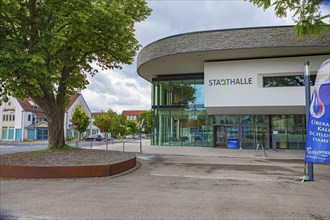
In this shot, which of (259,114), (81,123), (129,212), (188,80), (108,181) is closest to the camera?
(129,212)

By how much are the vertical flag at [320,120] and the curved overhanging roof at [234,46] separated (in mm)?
15090

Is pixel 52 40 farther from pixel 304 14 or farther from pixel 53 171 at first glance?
pixel 304 14

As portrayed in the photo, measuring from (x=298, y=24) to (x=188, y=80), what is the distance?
18577 millimetres

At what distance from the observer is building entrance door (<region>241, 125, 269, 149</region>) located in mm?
24100

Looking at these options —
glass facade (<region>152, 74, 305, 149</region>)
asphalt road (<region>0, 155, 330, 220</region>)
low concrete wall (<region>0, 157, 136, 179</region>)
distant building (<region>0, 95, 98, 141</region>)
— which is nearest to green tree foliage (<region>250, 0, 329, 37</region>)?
asphalt road (<region>0, 155, 330, 220</region>)

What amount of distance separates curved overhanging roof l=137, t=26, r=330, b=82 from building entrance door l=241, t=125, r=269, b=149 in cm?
778

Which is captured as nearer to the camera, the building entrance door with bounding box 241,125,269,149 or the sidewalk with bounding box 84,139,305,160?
the sidewalk with bounding box 84,139,305,160

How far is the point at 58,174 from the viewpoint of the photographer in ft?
28.7

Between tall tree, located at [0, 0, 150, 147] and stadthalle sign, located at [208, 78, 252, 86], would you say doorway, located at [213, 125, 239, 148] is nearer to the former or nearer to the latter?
stadthalle sign, located at [208, 78, 252, 86]

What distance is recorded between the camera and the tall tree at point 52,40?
30.4 ft

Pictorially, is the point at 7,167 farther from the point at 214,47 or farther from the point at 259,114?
the point at 259,114

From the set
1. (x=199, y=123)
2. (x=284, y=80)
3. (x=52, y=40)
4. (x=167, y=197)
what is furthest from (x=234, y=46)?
(x=167, y=197)

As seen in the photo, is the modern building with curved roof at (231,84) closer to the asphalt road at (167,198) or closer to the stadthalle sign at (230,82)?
the stadthalle sign at (230,82)

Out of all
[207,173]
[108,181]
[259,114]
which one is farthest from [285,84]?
[108,181]
